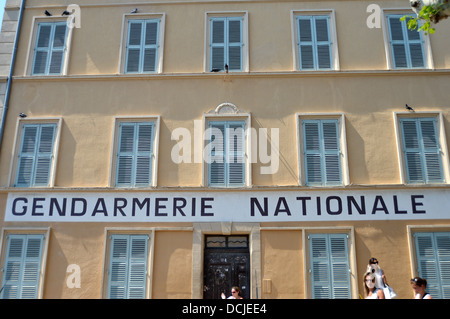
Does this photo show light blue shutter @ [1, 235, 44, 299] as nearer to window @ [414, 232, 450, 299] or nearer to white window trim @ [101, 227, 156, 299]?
white window trim @ [101, 227, 156, 299]

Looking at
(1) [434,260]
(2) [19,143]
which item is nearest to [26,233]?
(2) [19,143]

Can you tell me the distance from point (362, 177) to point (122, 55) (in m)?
6.35

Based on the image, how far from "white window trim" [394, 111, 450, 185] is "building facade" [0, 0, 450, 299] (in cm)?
3

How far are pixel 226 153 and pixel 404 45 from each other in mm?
5057

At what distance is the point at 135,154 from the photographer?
1124 centimetres

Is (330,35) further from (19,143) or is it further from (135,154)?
(19,143)

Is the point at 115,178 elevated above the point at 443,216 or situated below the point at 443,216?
above

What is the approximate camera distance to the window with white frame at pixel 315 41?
38.9 ft

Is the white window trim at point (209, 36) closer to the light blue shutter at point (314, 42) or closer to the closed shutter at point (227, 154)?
the light blue shutter at point (314, 42)

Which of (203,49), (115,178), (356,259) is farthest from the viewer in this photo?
(203,49)
